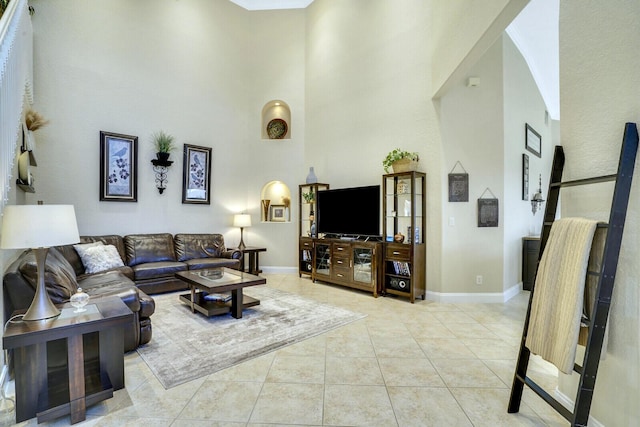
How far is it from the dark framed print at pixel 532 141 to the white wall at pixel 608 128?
3320 mm

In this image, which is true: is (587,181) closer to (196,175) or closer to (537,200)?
(537,200)

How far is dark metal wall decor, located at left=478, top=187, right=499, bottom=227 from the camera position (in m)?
4.12

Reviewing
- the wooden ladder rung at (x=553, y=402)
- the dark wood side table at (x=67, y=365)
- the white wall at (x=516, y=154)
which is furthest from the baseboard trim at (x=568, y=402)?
the dark wood side table at (x=67, y=365)

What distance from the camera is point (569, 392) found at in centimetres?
179

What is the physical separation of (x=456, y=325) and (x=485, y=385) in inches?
47.6

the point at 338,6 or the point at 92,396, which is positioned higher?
the point at 338,6

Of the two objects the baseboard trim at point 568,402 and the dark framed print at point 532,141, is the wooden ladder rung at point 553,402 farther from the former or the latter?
the dark framed print at point 532,141

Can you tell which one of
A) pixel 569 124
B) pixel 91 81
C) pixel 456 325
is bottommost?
pixel 456 325

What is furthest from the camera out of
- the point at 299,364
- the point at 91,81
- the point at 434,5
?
the point at 91,81

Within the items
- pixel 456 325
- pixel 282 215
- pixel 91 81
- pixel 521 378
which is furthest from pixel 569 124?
pixel 91 81

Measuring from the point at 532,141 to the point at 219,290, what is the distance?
531 centimetres

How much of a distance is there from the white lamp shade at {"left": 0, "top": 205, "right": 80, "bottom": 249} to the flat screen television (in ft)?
12.1

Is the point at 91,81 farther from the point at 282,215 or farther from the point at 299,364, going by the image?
the point at 299,364

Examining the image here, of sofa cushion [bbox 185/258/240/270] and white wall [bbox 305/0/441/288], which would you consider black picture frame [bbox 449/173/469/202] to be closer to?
white wall [bbox 305/0/441/288]
